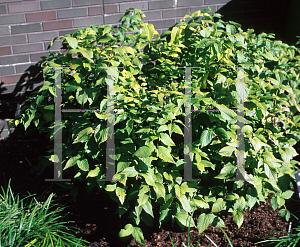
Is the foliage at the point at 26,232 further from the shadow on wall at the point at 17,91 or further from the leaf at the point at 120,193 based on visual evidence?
the shadow on wall at the point at 17,91

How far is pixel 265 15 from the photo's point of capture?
10.6 feet

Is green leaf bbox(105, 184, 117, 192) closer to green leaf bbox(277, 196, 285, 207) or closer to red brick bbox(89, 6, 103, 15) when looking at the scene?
green leaf bbox(277, 196, 285, 207)

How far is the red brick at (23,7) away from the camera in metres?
2.96

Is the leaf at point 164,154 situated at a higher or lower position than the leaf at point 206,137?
lower

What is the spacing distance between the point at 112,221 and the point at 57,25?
2.29m

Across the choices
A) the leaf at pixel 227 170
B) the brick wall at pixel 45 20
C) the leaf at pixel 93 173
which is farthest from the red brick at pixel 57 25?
the leaf at pixel 227 170

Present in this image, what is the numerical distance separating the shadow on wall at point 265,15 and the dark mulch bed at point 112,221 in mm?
2035

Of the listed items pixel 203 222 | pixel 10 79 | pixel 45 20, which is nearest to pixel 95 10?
pixel 45 20

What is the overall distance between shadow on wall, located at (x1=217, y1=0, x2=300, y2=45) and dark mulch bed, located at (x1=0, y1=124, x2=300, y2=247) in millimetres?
2035

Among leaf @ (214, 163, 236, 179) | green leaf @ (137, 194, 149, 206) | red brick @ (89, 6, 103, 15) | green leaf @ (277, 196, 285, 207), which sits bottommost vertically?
green leaf @ (277, 196, 285, 207)

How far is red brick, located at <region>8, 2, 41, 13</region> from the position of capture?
2959mm

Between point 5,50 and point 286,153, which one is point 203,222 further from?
point 5,50

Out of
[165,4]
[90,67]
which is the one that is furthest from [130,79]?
[165,4]

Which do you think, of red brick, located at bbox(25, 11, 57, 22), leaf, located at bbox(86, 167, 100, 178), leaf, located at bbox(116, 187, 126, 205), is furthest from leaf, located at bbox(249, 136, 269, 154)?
red brick, located at bbox(25, 11, 57, 22)
